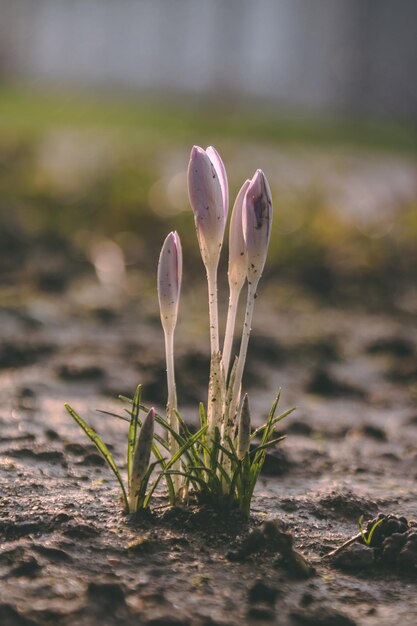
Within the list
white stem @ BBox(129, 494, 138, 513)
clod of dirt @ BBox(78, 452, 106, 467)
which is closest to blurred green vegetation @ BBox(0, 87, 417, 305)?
clod of dirt @ BBox(78, 452, 106, 467)

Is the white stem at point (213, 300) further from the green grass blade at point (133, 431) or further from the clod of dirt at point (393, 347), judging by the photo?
the clod of dirt at point (393, 347)

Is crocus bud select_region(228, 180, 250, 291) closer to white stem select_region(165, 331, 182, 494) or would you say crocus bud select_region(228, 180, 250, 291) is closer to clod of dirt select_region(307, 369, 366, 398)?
white stem select_region(165, 331, 182, 494)

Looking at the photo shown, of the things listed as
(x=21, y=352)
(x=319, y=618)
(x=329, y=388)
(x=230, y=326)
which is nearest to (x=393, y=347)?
(x=329, y=388)

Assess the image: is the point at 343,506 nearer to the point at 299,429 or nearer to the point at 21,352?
the point at 299,429

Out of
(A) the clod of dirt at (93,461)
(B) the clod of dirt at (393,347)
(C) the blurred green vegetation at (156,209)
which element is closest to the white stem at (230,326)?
(A) the clod of dirt at (93,461)

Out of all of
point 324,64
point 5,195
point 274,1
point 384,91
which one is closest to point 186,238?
point 5,195

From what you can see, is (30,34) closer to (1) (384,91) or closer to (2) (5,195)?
(1) (384,91)
